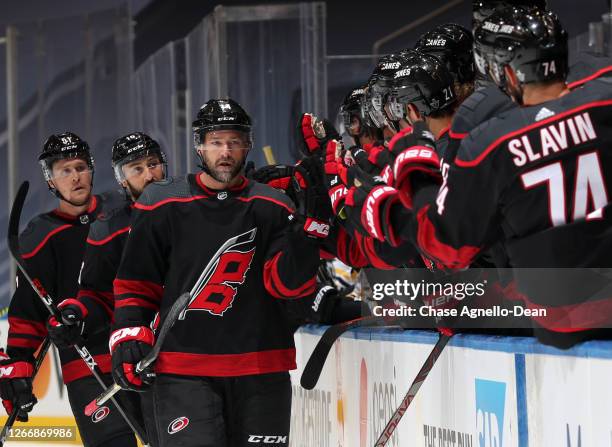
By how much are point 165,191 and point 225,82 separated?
8.83ft

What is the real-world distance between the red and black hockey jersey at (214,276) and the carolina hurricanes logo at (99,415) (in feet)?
2.58

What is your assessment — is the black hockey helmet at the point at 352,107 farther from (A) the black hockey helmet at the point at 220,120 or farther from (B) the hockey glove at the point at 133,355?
(B) the hockey glove at the point at 133,355

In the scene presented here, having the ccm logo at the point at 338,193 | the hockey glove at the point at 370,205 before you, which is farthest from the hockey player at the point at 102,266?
the hockey glove at the point at 370,205

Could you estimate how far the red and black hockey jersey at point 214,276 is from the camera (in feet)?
9.84

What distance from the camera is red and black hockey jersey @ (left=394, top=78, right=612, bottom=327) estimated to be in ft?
6.42

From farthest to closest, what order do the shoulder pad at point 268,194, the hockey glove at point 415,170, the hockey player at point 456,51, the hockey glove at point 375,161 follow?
the shoulder pad at point 268,194 → the hockey player at point 456,51 → the hockey glove at point 375,161 → the hockey glove at point 415,170

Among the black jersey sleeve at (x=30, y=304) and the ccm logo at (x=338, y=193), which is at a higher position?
the ccm logo at (x=338, y=193)

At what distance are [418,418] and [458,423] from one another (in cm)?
25

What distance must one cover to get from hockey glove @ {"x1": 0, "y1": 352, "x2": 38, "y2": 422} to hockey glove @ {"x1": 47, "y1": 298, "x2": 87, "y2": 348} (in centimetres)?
27

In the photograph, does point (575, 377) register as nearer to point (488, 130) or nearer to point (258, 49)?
point (488, 130)

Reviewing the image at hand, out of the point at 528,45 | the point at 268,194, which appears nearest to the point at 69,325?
the point at 268,194

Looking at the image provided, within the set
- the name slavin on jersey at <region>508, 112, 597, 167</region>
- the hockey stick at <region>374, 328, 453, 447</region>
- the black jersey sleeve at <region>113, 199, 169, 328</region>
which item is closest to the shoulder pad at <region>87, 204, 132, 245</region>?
the black jersey sleeve at <region>113, 199, 169, 328</region>

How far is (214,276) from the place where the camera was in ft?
9.90

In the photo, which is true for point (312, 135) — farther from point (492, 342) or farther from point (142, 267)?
point (492, 342)
